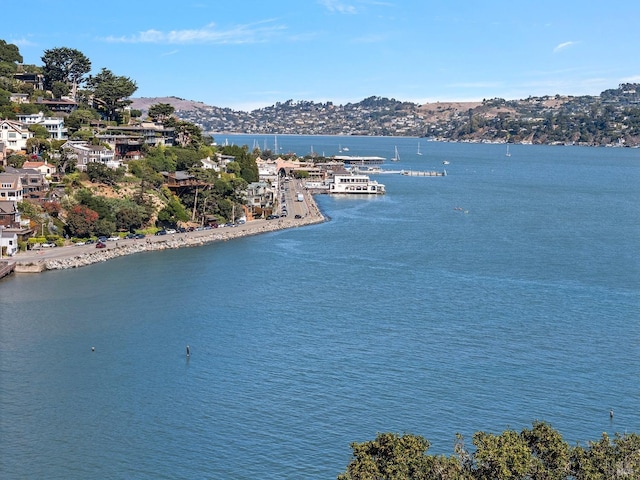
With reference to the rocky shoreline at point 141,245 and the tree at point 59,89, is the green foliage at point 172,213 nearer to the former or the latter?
the rocky shoreline at point 141,245

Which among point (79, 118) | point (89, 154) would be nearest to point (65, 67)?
point (79, 118)

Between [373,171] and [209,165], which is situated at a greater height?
[209,165]

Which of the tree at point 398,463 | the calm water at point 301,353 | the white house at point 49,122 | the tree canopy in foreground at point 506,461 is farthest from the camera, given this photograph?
the white house at point 49,122

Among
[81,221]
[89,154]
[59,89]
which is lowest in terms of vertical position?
[81,221]

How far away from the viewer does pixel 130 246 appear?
37.2m

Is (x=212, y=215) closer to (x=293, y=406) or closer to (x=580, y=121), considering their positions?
(x=293, y=406)

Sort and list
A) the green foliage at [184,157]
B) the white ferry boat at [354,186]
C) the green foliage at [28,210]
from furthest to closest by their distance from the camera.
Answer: the white ferry boat at [354,186]
the green foliage at [184,157]
the green foliage at [28,210]

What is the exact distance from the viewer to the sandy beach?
32.9 metres

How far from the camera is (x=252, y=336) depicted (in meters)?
23.8

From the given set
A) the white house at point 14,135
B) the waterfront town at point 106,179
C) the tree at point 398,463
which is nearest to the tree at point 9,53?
the waterfront town at point 106,179

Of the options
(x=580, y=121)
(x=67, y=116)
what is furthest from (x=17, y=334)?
(x=580, y=121)

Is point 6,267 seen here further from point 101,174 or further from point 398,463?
point 398,463

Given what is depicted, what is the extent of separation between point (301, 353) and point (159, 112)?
42.0 meters

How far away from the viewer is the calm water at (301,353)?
16.8 metres
